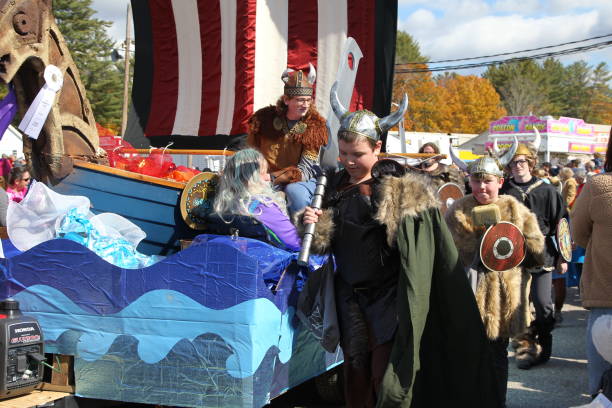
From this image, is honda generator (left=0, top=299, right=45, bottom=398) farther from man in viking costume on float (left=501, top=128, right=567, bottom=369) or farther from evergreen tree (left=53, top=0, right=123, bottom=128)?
evergreen tree (left=53, top=0, right=123, bottom=128)

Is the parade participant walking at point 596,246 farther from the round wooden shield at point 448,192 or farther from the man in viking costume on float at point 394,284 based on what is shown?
the round wooden shield at point 448,192

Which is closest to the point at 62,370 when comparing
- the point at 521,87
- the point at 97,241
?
the point at 97,241

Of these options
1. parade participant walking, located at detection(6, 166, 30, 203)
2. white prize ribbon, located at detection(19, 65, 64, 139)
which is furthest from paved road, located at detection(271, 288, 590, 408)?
parade participant walking, located at detection(6, 166, 30, 203)

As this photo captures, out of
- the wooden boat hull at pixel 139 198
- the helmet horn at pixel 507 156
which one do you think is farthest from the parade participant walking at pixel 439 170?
the wooden boat hull at pixel 139 198

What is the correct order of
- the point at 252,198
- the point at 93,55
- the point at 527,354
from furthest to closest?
the point at 93,55 → the point at 527,354 → the point at 252,198

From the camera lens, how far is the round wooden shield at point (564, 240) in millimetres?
5367

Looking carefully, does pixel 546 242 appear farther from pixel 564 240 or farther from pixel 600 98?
pixel 600 98

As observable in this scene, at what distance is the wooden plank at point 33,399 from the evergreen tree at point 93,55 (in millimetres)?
35589

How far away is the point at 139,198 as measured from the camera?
4887mm

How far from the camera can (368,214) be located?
3270 millimetres

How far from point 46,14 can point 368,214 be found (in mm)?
2718

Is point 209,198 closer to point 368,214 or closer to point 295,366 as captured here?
point 295,366

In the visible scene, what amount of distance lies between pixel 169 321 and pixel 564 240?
331cm

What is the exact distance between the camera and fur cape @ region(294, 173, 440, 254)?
3109 mm
